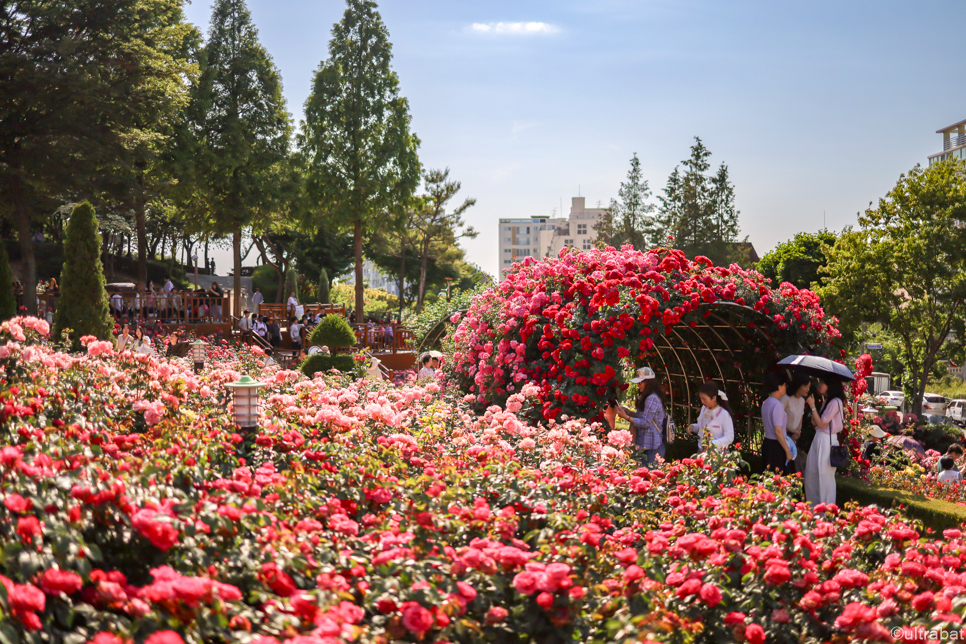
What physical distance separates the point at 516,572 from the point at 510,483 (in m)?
1.04

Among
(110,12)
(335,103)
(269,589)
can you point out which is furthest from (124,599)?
(335,103)

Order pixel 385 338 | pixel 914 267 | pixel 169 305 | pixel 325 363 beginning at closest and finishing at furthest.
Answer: pixel 325 363 < pixel 914 267 < pixel 169 305 < pixel 385 338

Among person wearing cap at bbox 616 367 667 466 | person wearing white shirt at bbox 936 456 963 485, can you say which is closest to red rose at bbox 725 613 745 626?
person wearing cap at bbox 616 367 667 466

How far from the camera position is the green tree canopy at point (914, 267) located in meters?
18.9

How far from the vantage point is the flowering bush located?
698 centimetres

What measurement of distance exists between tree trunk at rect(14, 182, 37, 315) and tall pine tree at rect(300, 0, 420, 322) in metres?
9.42

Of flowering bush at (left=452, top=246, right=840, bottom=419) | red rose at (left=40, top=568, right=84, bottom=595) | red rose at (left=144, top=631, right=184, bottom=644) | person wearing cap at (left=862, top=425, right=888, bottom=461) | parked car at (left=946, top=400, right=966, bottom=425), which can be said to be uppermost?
flowering bush at (left=452, top=246, right=840, bottom=419)

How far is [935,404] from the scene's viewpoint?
3612 cm

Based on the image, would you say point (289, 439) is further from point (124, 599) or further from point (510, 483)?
point (124, 599)

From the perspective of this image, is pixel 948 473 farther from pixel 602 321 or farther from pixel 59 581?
pixel 59 581

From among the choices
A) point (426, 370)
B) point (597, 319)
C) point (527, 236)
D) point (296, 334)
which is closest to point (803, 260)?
point (296, 334)

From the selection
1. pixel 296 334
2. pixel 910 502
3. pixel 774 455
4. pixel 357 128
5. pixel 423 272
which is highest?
pixel 357 128

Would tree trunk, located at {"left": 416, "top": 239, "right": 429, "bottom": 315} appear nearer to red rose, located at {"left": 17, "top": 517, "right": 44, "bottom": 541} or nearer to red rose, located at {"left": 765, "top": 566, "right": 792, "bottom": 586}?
red rose, located at {"left": 765, "top": 566, "right": 792, "bottom": 586}

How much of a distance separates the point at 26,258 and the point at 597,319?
55.4 feet
